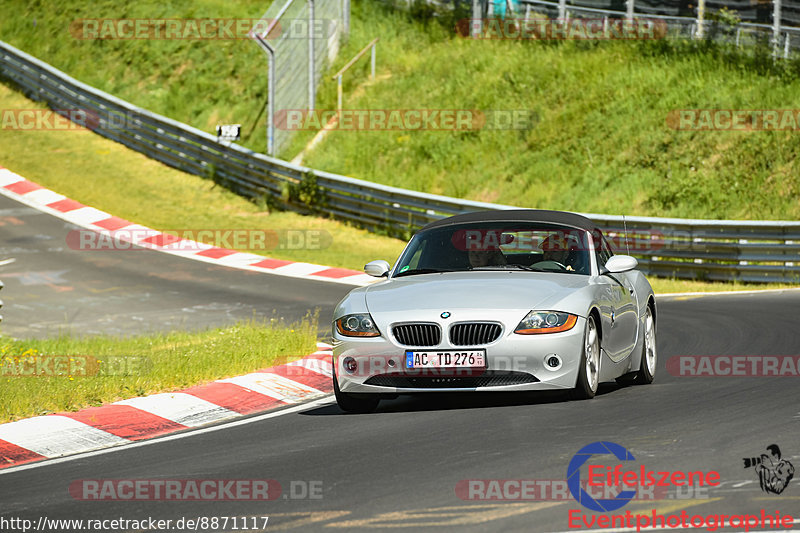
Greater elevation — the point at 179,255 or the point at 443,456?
the point at 443,456

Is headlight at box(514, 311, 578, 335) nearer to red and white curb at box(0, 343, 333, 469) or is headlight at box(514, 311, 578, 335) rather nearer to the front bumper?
the front bumper

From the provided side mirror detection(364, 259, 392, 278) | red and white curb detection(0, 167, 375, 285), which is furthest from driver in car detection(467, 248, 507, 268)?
red and white curb detection(0, 167, 375, 285)

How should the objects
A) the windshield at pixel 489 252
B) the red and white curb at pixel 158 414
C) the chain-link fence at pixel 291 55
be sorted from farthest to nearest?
the chain-link fence at pixel 291 55 → the windshield at pixel 489 252 → the red and white curb at pixel 158 414

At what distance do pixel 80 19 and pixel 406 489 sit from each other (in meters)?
41.4

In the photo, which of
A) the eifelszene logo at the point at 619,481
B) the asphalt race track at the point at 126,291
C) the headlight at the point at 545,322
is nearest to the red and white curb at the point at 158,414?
the headlight at the point at 545,322

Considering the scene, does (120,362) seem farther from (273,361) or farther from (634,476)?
(634,476)

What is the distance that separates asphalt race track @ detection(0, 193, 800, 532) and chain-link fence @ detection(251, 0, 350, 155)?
22.8m

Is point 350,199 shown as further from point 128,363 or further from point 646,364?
point 646,364

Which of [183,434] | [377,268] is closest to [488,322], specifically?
[377,268]

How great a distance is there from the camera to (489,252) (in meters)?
9.75

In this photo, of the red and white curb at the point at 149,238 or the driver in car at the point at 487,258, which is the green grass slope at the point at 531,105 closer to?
the red and white curb at the point at 149,238

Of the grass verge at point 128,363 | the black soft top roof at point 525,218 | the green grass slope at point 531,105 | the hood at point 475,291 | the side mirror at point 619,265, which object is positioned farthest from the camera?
the green grass slope at point 531,105

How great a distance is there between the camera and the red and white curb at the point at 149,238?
22.0m

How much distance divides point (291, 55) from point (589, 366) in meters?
26.1
